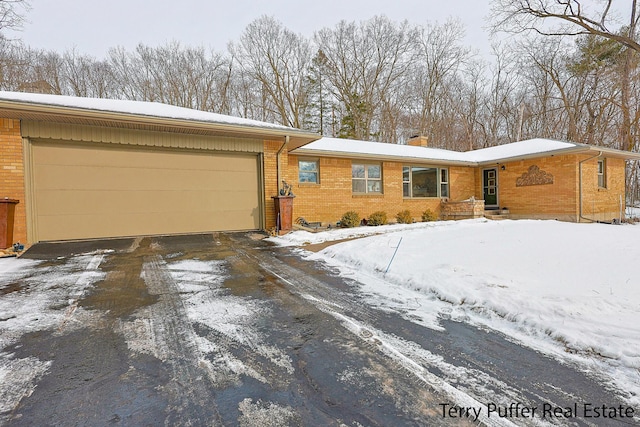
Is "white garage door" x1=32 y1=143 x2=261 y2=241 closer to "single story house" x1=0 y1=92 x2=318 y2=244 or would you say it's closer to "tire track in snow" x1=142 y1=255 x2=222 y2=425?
"single story house" x1=0 y1=92 x2=318 y2=244

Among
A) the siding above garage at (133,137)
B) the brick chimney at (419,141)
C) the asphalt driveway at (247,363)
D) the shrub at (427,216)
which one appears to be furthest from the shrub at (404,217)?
the asphalt driveway at (247,363)

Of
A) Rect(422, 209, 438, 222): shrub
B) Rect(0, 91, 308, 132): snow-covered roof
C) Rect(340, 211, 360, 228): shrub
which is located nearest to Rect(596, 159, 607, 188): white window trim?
Rect(422, 209, 438, 222): shrub

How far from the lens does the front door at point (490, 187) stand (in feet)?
48.1

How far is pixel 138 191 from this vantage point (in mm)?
7613

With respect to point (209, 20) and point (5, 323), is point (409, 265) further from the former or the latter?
point (209, 20)

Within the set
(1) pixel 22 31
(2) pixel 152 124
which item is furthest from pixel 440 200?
(1) pixel 22 31

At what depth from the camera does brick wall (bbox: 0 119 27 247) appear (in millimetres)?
6219

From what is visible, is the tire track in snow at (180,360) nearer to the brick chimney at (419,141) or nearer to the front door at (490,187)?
the front door at (490,187)

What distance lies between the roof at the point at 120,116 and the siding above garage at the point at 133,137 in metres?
0.16

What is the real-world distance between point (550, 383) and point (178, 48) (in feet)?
84.7

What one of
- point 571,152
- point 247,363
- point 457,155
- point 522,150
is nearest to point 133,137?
point 247,363

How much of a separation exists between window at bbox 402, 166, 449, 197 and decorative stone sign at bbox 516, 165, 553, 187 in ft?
10.3

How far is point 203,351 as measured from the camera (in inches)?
92.0

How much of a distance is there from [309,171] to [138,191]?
17.8 ft
